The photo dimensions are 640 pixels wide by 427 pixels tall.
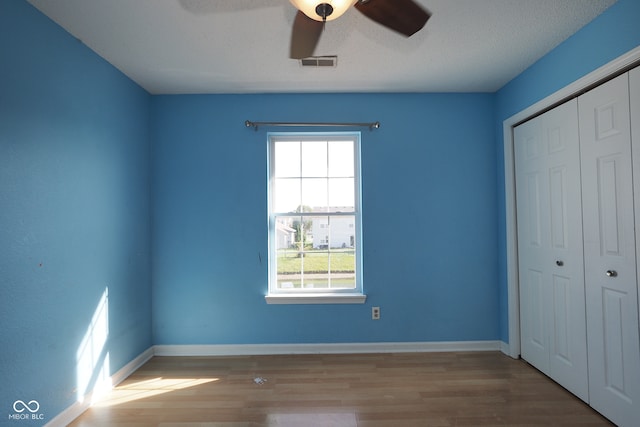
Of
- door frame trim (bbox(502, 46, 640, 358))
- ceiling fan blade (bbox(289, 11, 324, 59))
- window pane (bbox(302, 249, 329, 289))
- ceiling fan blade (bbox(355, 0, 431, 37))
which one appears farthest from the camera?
window pane (bbox(302, 249, 329, 289))

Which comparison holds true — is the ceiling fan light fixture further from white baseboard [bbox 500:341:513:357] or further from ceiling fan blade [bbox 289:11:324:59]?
white baseboard [bbox 500:341:513:357]

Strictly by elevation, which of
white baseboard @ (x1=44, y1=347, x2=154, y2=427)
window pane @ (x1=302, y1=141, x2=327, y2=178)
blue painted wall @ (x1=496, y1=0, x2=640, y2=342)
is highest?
blue painted wall @ (x1=496, y1=0, x2=640, y2=342)

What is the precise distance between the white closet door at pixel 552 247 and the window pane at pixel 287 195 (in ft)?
6.71

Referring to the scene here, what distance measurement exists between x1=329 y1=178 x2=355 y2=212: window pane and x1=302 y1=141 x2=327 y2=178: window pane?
14 centimetres

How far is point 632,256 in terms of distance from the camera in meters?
1.85

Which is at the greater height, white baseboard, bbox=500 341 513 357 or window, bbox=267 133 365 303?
window, bbox=267 133 365 303

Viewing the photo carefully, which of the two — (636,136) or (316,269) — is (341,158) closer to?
(316,269)

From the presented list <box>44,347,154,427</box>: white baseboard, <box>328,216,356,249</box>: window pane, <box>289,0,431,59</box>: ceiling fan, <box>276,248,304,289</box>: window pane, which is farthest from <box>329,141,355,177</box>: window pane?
<box>44,347,154,427</box>: white baseboard

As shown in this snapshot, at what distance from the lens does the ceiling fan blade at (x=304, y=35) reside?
5.03 feet

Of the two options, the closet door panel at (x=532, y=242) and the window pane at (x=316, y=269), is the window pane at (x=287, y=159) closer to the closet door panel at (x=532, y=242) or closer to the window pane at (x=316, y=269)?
the window pane at (x=316, y=269)

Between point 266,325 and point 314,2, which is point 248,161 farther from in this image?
point 314,2

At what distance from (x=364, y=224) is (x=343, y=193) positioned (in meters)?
0.38

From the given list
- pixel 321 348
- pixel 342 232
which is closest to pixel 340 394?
pixel 321 348

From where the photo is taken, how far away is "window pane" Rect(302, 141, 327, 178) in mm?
3236
